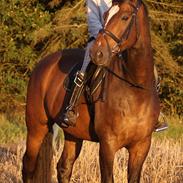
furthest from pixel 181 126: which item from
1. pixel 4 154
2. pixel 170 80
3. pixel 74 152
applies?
pixel 74 152

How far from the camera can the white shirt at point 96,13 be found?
6.50 m

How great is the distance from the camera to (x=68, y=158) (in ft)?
23.9

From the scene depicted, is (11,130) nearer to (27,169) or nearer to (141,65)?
(27,169)

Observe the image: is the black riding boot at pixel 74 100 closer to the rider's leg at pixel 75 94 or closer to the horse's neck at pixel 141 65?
the rider's leg at pixel 75 94

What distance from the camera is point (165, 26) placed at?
59.6ft

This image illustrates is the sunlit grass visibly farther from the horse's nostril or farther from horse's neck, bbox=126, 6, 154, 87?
the horse's nostril

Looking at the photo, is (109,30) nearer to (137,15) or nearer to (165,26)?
(137,15)

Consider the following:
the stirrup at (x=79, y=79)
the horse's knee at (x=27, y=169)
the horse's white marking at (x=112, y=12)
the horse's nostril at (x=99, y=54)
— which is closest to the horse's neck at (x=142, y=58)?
the horse's white marking at (x=112, y=12)

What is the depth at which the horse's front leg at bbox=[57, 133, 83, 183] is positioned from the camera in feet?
23.9

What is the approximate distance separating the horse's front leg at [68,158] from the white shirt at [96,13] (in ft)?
4.61

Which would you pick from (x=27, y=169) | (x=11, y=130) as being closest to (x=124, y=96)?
(x=27, y=169)

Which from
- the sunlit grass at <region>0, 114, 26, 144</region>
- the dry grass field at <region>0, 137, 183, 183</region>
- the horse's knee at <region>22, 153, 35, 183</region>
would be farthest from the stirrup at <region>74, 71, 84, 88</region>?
the sunlit grass at <region>0, 114, 26, 144</region>

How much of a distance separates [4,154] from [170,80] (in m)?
8.66

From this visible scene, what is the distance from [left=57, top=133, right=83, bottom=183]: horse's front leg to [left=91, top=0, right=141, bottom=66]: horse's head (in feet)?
7.09
